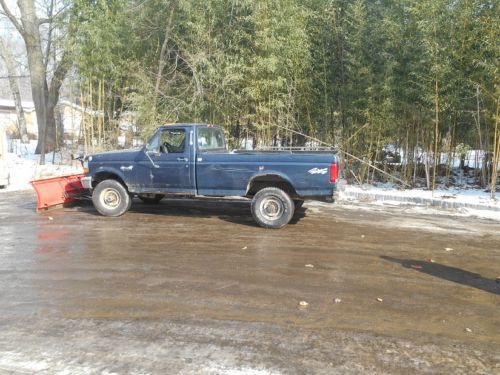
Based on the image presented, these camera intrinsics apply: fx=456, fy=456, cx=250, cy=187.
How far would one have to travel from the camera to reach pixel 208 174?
24.8 ft

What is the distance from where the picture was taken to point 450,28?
10547 mm

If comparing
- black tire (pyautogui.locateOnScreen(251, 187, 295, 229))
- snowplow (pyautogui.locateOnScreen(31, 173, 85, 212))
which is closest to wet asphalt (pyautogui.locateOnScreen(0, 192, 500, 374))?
black tire (pyautogui.locateOnScreen(251, 187, 295, 229))

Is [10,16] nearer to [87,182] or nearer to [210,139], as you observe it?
[87,182]

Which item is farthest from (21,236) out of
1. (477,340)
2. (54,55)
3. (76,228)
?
(54,55)

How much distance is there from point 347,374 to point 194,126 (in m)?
5.57

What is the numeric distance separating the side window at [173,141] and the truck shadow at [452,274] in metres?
3.84

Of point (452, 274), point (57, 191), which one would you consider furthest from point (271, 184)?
point (57, 191)

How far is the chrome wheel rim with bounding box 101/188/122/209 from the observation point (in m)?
8.22

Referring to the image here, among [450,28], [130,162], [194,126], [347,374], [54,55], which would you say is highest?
[54,55]

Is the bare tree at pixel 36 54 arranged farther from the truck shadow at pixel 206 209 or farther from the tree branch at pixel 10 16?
the truck shadow at pixel 206 209

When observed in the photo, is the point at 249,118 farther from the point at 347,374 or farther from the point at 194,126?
the point at 347,374

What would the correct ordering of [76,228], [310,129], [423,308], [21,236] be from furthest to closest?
1. [310,129]
2. [76,228]
3. [21,236]
4. [423,308]

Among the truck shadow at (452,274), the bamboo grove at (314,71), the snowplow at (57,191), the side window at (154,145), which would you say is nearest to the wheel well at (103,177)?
the side window at (154,145)

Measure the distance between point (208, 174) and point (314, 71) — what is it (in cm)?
658
